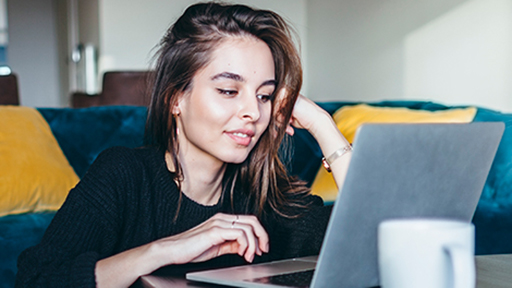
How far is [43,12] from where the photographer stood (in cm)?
808

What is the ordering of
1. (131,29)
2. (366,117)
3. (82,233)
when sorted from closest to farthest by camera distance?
(82,233) → (366,117) → (131,29)

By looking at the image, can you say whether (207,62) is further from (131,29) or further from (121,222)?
(131,29)

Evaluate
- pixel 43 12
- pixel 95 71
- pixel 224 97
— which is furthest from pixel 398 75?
pixel 43 12

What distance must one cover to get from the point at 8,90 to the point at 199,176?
5.79 feet

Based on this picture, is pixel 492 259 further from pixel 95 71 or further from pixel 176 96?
pixel 95 71

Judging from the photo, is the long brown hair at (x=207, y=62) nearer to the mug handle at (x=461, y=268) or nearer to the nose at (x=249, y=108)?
Answer: the nose at (x=249, y=108)

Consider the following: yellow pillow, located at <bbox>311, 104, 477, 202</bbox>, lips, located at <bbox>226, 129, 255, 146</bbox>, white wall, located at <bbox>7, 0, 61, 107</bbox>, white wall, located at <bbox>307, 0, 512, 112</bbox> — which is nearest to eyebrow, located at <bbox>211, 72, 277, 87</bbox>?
lips, located at <bbox>226, 129, 255, 146</bbox>

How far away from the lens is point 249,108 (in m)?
1.09

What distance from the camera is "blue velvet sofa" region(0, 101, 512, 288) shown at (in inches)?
62.5

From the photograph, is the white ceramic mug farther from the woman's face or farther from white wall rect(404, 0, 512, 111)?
white wall rect(404, 0, 512, 111)

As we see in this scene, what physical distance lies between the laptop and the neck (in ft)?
1.94

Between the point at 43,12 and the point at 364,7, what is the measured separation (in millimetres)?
6065

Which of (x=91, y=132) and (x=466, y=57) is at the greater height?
(x=466, y=57)

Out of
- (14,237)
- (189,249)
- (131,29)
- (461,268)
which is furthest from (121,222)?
(131,29)
